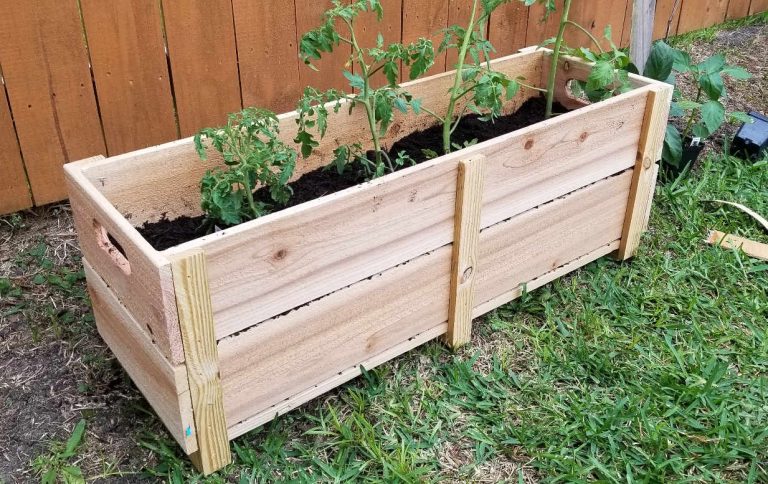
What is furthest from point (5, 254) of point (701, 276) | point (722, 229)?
point (722, 229)

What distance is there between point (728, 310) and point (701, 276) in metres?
0.17

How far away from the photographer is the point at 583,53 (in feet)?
7.86

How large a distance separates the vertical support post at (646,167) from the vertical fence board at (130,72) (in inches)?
60.3

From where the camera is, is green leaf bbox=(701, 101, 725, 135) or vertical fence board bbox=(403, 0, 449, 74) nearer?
green leaf bbox=(701, 101, 725, 135)

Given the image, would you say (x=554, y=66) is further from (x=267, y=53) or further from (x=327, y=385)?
(x=327, y=385)

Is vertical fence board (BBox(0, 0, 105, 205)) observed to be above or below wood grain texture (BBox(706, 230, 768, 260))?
above

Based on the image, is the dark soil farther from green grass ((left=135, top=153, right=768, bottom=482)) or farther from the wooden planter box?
green grass ((left=135, top=153, right=768, bottom=482))

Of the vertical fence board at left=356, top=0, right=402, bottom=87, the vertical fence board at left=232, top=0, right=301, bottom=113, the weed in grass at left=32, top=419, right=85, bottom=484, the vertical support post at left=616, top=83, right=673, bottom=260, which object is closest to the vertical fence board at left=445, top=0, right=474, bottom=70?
the vertical fence board at left=356, top=0, right=402, bottom=87

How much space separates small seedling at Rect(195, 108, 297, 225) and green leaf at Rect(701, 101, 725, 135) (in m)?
1.71

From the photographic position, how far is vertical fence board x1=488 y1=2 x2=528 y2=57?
3.20 m

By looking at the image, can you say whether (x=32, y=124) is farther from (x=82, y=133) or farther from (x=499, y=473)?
(x=499, y=473)

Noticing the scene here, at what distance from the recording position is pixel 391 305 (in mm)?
1935

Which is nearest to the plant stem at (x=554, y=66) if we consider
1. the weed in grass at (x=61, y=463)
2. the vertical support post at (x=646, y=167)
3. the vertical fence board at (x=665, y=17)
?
the vertical support post at (x=646, y=167)

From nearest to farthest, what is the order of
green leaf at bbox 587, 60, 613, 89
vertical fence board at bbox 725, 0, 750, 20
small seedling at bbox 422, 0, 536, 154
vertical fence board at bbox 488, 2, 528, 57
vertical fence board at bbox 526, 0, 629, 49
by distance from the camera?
1. small seedling at bbox 422, 0, 536, 154
2. green leaf at bbox 587, 60, 613, 89
3. vertical fence board at bbox 488, 2, 528, 57
4. vertical fence board at bbox 526, 0, 629, 49
5. vertical fence board at bbox 725, 0, 750, 20
